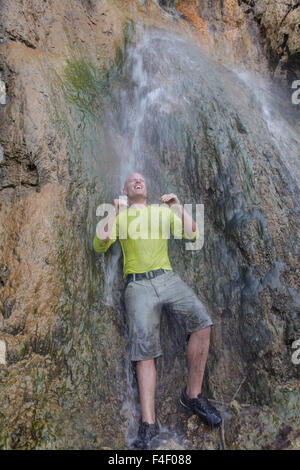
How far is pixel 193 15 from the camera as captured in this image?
765cm

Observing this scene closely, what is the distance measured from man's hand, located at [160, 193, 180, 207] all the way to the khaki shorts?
0.79m

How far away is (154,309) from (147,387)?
0.67 meters

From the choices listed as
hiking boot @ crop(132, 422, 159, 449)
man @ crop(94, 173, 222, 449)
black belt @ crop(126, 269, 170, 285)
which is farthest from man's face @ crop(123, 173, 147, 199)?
hiking boot @ crop(132, 422, 159, 449)

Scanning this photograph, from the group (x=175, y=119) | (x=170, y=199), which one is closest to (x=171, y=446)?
(x=170, y=199)

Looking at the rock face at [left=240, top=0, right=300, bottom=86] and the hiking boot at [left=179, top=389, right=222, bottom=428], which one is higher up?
the rock face at [left=240, top=0, right=300, bottom=86]

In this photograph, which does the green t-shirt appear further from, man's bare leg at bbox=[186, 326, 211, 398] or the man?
man's bare leg at bbox=[186, 326, 211, 398]

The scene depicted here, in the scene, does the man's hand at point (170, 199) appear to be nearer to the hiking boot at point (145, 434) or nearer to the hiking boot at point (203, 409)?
the hiking boot at point (203, 409)

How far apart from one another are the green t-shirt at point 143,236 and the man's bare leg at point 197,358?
0.73m

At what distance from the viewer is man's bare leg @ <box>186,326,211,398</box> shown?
3.15 metres

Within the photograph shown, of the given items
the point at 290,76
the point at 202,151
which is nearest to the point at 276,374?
the point at 202,151

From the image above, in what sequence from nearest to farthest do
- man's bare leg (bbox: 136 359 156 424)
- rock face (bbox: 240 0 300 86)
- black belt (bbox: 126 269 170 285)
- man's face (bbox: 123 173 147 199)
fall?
man's bare leg (bbox: 136 359 156 424) < black belt (bbox: 126 269 170 285) < man's face (bbox: 123 173 147 199) < rock face (bbox: 240 0 300 86)

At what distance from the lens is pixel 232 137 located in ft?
14.3

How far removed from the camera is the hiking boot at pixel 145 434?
2746 millimetres

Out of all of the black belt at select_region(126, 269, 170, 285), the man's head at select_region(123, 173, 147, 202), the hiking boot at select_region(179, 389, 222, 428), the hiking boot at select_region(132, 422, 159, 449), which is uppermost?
the man's head at select_region(123, 173, 147, 202)
